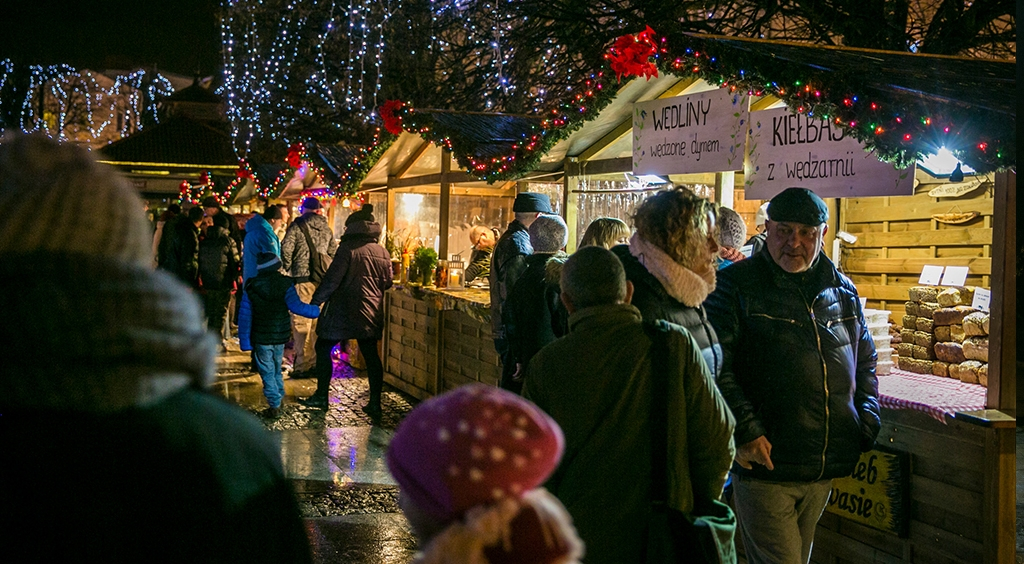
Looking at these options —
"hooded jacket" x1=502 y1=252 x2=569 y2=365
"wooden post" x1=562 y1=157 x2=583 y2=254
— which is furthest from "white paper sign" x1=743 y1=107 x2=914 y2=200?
"wooden post" x1=562 y1=157 x2=583 y2=254

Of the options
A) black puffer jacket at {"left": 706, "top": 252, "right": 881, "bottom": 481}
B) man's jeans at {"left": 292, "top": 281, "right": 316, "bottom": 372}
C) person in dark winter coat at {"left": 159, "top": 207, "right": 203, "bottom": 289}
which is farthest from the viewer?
person in dark winter coat at {"left": 159, "top": 207, "right": 203, "bottom": 289}

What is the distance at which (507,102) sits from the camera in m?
24.0

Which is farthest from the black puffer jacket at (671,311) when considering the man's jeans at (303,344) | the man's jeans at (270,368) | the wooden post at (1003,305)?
the man's jeans at (303,344)

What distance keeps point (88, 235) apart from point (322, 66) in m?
28.6

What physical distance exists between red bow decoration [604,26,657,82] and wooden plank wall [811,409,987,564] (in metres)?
3.02

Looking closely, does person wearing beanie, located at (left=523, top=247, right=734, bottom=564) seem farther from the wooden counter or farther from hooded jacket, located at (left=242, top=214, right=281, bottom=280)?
hooded jacket, located at (left=242, top=214, right=281, bottom=280)

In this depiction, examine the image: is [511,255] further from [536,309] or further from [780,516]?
[780,516]

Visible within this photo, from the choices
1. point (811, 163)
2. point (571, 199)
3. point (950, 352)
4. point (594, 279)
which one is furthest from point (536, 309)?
point (571, 199)

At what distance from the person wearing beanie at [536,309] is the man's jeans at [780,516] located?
1.98 meters

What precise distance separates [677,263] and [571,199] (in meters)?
6.06

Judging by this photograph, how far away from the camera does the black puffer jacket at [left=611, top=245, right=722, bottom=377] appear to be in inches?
145

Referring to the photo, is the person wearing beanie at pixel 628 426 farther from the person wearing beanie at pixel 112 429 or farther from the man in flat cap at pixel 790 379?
the person wearing beanie at pixel 112 429

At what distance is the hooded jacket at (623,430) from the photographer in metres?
3.01

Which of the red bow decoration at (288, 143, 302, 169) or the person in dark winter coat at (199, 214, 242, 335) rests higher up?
the red bow decoration at (288, 143, 302, 169)
